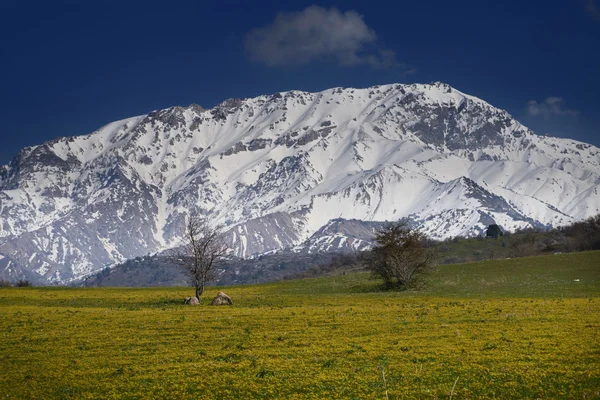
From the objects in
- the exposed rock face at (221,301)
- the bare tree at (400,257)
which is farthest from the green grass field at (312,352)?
the bare tree at (400,257)

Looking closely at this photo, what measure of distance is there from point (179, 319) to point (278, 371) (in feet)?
63.7

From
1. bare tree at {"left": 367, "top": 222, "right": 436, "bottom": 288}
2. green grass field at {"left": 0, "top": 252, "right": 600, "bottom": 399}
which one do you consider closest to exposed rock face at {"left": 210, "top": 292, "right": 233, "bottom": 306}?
green grass field at {"left": 0, "top": 252, "right": 600, "bottom": 399}

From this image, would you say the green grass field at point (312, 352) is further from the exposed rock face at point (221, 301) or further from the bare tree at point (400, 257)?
the bare tree at point (400, 257)

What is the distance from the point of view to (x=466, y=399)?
20.7 meters

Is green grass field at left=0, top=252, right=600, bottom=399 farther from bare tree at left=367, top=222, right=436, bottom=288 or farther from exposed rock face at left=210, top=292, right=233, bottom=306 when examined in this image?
bare tree at left=367, top=222, right=436, bottom=288

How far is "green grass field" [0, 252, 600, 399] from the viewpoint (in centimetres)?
2273

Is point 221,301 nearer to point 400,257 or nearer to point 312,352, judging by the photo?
point 400,257

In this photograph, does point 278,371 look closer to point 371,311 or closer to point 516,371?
point 516,371

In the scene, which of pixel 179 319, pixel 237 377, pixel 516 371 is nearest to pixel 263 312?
pixel 179 319

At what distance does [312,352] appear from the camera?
28.8 metres

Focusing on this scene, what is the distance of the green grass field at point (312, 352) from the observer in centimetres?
2273

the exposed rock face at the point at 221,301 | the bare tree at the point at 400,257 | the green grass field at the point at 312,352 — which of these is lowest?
the green grass field at the point at 312,352

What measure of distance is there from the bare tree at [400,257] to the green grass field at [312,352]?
955 inches

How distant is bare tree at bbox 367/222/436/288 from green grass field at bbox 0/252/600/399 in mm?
24247
